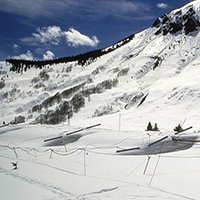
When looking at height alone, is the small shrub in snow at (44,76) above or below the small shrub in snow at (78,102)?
above

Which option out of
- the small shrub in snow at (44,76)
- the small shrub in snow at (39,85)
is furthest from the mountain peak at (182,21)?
the small shrub in snow at (39,85)

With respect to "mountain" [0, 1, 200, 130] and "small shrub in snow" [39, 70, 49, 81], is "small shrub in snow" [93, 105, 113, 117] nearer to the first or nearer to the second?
"mountain" [0, 1, 200, 130]

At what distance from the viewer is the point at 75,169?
898 centimetres

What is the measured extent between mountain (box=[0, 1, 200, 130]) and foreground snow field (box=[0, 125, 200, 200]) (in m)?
12.8

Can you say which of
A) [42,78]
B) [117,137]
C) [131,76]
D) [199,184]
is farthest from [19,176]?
[42,78]

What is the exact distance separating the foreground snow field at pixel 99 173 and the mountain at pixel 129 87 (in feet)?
42.1

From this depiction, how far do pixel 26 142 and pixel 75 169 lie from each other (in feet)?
24.1

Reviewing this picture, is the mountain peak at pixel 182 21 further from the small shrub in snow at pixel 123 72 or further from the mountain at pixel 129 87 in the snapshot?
the small shrub in snow at pixel 123 72

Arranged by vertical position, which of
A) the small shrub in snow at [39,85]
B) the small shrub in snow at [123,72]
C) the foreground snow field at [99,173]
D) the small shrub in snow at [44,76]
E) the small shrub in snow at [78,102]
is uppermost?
the small shrub in snow at [44,76]

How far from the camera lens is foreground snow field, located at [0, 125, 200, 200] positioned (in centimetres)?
666

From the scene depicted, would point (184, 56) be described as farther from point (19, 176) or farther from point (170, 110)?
point (19, 176)

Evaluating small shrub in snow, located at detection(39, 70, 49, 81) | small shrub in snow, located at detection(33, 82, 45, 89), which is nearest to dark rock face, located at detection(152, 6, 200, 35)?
small shrub in snow, located at detection(39, 70, 49, 81)

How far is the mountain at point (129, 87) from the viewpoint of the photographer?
29516mm

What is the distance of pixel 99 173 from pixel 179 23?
99.4 m
